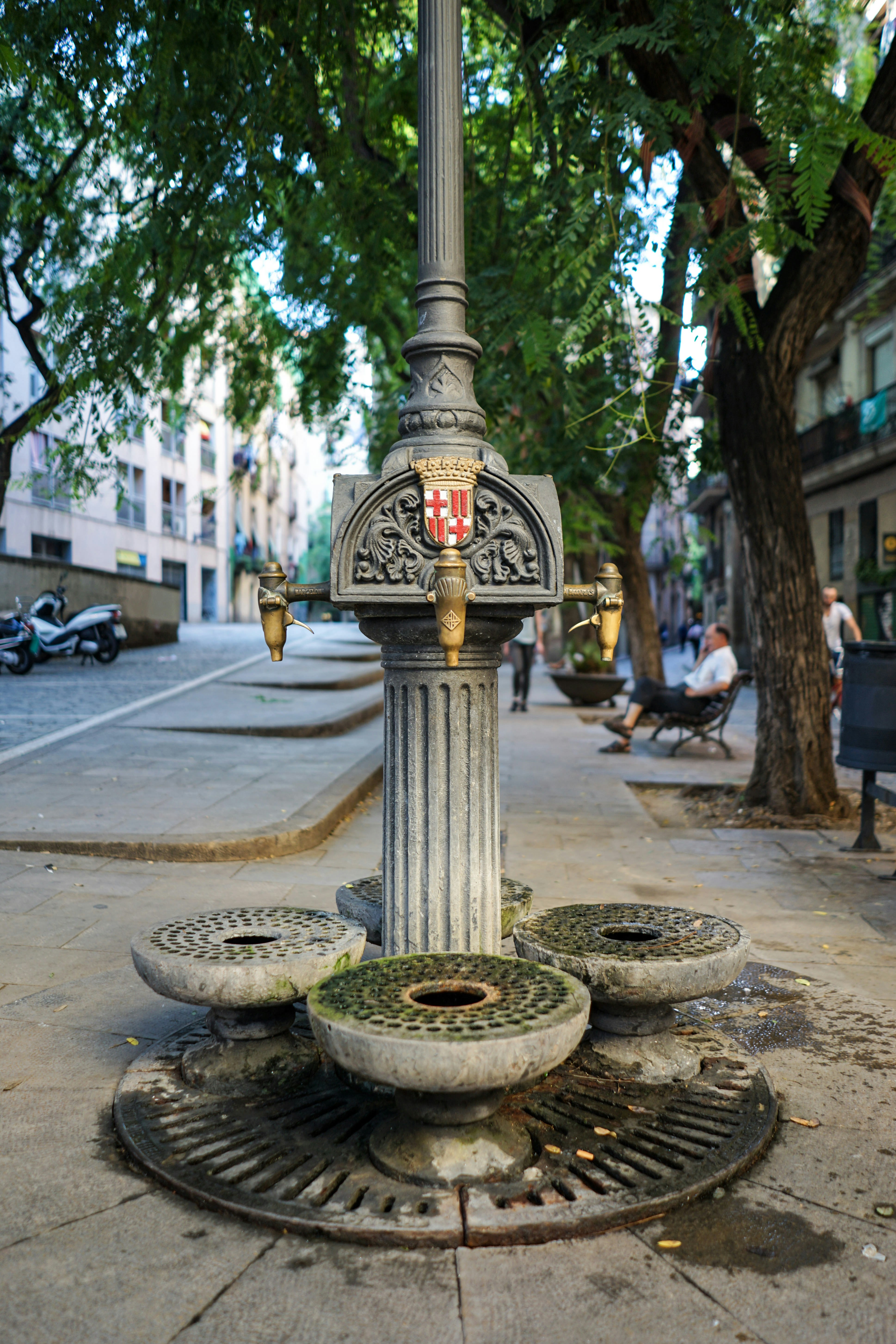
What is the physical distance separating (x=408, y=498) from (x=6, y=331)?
30.1m

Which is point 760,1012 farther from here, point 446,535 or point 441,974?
point 446,535

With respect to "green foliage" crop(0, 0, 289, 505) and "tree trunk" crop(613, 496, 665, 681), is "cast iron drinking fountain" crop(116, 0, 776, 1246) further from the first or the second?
"tree trunk" crop(613, 496, 665, 681)

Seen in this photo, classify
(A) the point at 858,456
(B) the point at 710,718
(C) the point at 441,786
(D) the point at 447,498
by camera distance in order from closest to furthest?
(D) the point at 447,498 < (C) the point at 441,786 < (B) the point at 710,718 < (A) the point at 858,456

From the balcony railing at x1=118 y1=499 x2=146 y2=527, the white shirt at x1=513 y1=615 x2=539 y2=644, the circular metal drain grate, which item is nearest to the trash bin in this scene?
the circular metal drain grate

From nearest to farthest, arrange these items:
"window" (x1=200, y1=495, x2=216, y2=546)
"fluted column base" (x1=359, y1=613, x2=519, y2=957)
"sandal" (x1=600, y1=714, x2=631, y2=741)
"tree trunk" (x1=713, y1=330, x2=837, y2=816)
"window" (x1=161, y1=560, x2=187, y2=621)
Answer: "fluted column base" (x1=359, y1=613, x2=519, y2=957)
"tree trunk" (x1=713, y1=330, x2=837, y2=816)
"sandal" (x1=600, y1=714, x2=631, y2=741)
"window" (x1=161, y1=560, x2=187, y2=621)
"window" (x1=200, y1=495, x2=216, y2=546)

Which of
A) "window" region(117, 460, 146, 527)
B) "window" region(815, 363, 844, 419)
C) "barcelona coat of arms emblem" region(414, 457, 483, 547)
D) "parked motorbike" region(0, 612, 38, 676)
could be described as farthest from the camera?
"window" region(117, 460, 146, 527)

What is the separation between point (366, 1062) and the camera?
2.27m

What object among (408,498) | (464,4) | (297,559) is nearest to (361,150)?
(464,4)

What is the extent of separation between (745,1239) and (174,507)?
46382 mm

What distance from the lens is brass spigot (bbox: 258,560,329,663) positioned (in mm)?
2932

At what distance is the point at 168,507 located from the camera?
149 ft

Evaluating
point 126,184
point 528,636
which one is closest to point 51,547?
point 528,636

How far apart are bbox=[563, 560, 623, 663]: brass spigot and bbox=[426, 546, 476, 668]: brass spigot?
1.29 ft

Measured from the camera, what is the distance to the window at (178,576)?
45.2 meters
